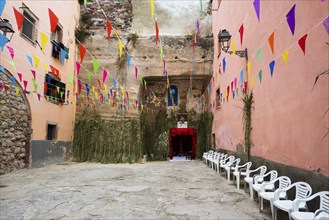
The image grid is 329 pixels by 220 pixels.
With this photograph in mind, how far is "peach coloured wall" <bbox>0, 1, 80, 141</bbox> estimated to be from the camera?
8.16 meters

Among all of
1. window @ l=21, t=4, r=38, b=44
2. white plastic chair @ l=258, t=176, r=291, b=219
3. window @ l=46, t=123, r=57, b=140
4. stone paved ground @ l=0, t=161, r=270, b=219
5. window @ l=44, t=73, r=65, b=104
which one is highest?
window @ l=21, t=4, r=38, b=44

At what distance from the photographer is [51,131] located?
11.1 meters

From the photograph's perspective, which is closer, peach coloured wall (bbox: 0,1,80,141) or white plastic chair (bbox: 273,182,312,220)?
white plastic chair (bbox: 273,182,312,220)

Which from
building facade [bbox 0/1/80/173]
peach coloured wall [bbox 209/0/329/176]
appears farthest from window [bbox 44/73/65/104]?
peach coloured wall [bbox 209/0/329/176]

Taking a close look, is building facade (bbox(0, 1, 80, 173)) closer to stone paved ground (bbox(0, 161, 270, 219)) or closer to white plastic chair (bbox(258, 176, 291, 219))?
stone paved ground (bbox(0, 161, 270, 219))

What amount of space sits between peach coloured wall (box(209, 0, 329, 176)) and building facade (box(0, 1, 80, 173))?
15.7 ft

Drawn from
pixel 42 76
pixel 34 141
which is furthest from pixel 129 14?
pixel 34 141

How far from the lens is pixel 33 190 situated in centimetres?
572

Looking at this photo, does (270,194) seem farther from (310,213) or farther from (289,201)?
(310,213)

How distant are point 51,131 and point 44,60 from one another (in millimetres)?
2984

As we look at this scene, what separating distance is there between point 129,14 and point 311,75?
495 inches

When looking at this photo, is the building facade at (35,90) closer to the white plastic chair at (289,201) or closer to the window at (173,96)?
the window at (173,96)

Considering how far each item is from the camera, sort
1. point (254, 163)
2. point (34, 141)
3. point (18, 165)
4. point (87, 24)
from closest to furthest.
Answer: point (254, 163) → point (18, 165) → point (34, 141) → point (87, 24)

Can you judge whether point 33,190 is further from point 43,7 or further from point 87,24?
point 87,24
